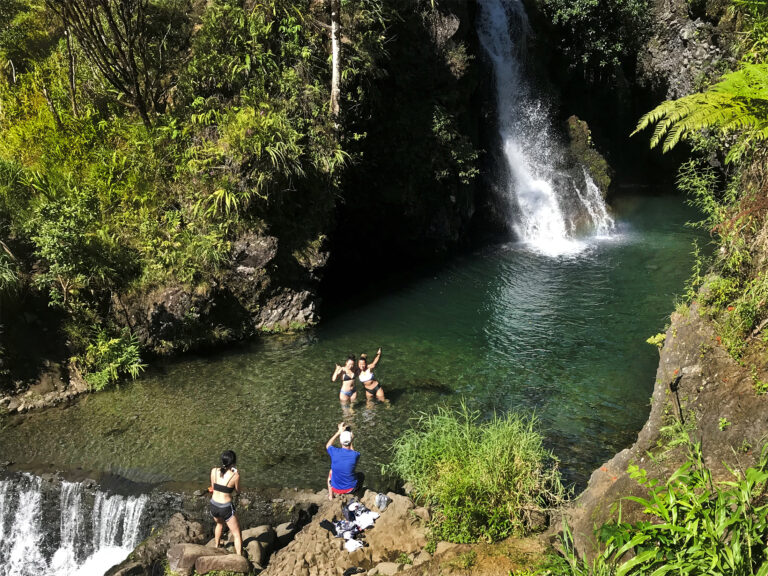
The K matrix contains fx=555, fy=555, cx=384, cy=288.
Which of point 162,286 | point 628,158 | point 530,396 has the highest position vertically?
point 628,158

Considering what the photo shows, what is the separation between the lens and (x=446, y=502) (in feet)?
23.0

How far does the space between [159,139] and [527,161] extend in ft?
48.6

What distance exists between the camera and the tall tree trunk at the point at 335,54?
13930mm

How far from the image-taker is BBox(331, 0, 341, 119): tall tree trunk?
45.7 ft

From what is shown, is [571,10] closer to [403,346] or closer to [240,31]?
[240,31]

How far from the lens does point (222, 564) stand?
24.0ft

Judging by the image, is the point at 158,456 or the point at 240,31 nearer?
the point at 158,456

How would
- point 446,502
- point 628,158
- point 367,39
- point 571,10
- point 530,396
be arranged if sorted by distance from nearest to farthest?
point 446,502
point 530,396
point 367,39
point 571,10
point 628,158

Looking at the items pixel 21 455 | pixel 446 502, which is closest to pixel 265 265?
pixel 21 455

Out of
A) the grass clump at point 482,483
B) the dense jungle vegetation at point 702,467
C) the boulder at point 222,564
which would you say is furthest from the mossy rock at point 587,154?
the boulder at point 222,564

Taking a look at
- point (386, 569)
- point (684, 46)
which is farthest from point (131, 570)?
point (684, 46)

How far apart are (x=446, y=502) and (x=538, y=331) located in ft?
26.2

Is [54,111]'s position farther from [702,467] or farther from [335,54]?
[702,467]

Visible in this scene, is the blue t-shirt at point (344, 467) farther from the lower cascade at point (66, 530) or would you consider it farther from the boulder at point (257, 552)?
the lower cascade at point (66, 530)
